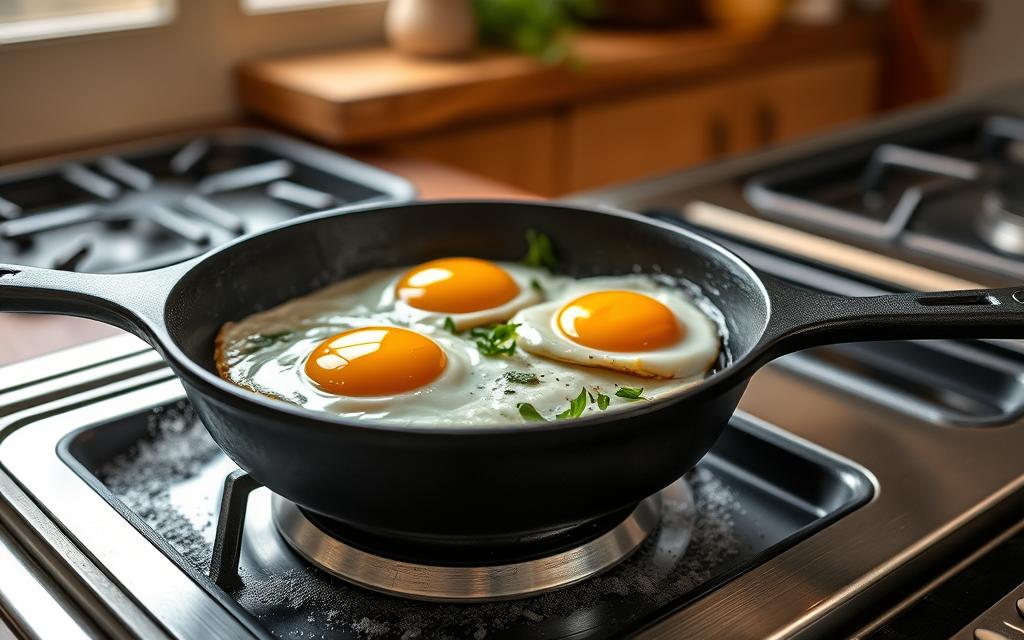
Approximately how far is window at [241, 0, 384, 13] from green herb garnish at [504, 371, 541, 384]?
1.34 metres

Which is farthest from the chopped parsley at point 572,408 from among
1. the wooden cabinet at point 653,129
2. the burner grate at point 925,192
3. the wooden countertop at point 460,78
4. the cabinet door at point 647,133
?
the cabinet door at point 647,133

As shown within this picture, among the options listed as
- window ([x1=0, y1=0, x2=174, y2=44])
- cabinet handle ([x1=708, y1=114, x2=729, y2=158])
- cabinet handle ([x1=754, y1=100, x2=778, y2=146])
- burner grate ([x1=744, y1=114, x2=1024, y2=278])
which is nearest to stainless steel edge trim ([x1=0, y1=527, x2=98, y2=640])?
burner grate ([x1=744, y1=114, x2=1024, y2=278])

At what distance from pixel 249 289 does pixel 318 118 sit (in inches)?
34.0

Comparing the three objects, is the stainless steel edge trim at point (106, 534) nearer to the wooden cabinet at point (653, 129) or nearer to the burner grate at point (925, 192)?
the burner grate at point (925, 192)

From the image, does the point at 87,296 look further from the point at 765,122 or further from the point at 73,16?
the point at 765,122

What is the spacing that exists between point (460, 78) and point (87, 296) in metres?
1.24

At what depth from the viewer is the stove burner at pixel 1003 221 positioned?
126 cm

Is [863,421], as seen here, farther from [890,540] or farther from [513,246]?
[513,246]

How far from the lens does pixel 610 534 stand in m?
0.71

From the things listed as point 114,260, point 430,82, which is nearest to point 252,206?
point 114,260

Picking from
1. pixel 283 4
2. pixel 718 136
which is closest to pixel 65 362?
pixel 283 4

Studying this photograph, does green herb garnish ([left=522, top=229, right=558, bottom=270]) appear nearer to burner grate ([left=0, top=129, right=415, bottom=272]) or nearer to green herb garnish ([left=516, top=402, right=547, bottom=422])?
green herb garnish ([left=516, top=402, right=547, bottom=422])

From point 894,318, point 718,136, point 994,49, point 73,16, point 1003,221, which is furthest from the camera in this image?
point 994,49

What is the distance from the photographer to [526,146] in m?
2.00
